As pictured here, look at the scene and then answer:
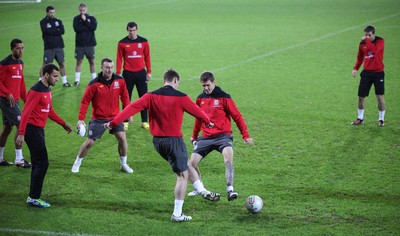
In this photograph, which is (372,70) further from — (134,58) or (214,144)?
(214,144)

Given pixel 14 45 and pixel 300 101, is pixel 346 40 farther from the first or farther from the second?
pixel 14 45

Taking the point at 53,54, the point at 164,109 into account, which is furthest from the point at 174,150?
the point at 53,54

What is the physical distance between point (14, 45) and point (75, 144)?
10.1ft

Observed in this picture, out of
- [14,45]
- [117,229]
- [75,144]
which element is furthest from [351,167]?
[14,45]

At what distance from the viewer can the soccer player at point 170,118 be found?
9703 mm

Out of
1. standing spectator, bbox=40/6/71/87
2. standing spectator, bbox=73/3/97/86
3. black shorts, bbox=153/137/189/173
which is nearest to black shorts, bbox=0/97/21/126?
black shorts, bbox=153/137/189/173

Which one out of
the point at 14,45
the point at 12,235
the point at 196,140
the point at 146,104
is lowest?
the point at 12,235

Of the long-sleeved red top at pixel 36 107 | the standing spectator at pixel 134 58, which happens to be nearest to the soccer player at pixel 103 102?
the long-sleeved red top at pixel 36 107

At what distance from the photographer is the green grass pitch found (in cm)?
984

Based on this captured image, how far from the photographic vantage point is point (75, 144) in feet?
48.0

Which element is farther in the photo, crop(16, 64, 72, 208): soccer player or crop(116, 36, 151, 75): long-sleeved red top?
crop(116, 36, 151, 75): long-sleeved red top

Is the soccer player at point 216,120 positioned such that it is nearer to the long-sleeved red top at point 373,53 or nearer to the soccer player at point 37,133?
the soccer player at point 37,133

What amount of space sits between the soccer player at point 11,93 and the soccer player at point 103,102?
1.56 meters

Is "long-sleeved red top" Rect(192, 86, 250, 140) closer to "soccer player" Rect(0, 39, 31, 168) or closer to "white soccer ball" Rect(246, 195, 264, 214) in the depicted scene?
"white soccer ball" Rect(246, 195, 264, 214)
